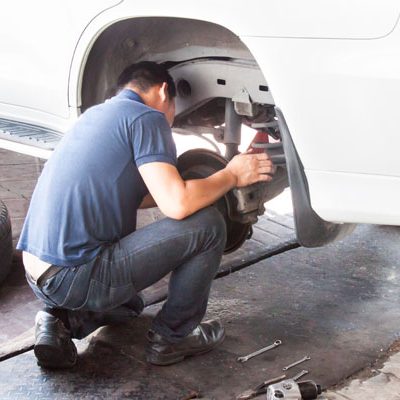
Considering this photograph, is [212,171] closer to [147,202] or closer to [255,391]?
[147,202]

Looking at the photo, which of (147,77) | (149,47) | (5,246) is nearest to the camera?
(147,77)

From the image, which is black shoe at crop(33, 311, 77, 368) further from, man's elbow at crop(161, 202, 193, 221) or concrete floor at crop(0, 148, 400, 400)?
man's elbow at crop(161, 202, 193, 221)

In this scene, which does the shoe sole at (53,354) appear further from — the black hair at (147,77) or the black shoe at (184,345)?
the black hair at (147,77)

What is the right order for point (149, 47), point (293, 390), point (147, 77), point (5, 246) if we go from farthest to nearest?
point (5, 246), point (149, 47), point (147, 77), point (293, 390)

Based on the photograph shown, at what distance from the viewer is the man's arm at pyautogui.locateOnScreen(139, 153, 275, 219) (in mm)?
2309

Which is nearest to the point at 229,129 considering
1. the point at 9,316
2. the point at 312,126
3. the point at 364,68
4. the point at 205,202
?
the point at 205,202

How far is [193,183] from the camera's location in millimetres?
2367

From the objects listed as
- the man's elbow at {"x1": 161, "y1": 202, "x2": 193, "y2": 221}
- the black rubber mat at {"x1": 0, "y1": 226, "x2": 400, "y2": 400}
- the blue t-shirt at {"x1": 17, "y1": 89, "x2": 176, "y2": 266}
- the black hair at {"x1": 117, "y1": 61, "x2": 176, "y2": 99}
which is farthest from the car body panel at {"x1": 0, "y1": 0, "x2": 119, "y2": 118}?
the black rubber mat at {"x1": 0, "y1": 226, "x2": 400, "y2": 400}

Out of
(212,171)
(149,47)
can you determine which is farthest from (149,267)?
(149,47)

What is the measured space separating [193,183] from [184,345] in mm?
633

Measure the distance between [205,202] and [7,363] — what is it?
95 cm

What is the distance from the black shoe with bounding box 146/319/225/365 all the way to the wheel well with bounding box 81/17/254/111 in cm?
99

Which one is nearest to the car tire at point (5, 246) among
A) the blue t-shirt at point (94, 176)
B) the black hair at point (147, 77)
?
the blue t-shirt at point (94, 176)

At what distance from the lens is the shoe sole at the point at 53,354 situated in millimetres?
2477
